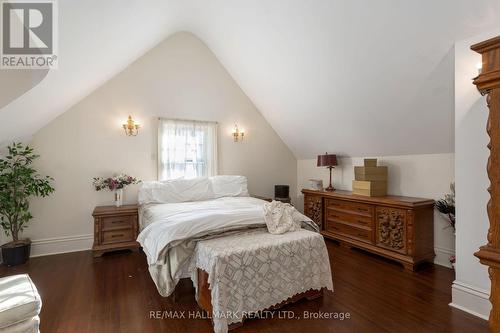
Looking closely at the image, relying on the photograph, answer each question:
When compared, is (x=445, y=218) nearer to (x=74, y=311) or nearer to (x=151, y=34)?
(x=74, y=311)

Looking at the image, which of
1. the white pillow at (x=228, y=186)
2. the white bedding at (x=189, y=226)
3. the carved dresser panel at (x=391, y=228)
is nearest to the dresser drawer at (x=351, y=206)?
the carved dresser panel at (x=391, y=228)

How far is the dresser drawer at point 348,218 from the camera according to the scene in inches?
135

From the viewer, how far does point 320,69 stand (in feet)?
10.6

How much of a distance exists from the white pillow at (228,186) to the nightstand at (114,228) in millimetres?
1264

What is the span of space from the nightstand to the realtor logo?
1.99 metres

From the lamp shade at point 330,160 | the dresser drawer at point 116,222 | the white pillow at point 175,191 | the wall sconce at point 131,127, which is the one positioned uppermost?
the wall sconce at point 131,127

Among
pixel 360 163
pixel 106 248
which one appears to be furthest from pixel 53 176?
pixel 360 163

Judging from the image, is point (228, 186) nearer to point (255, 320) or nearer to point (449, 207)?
point (255, 320)

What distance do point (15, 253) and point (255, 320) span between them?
3.10 m

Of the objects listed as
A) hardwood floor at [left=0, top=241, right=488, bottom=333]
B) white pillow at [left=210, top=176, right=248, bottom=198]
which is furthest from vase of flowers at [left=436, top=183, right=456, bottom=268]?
white pillow at [left=210, top=176, right=248, bottom=198]

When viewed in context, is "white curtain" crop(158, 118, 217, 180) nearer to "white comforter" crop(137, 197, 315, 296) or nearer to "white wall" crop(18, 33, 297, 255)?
"white wall" crop(18, 33, 297, 255)

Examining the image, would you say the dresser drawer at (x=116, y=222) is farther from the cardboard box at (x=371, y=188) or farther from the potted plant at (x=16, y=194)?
the cardboard box at (x=371, y=188)

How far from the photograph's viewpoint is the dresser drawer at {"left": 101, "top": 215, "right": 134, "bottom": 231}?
3392 mm

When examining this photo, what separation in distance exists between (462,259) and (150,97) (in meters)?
4.44
